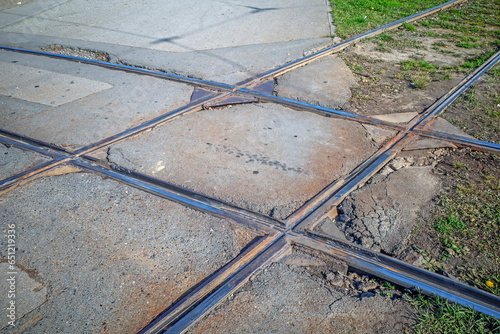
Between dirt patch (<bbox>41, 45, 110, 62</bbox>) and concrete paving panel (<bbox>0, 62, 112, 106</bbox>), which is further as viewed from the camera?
dirt patch (<bbox>41, 45, 110, 62</bbox>)

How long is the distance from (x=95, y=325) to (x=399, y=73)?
4.58m

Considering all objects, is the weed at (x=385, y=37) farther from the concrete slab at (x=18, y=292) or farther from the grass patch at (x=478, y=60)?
the concrete slab at (x=18, y=292)

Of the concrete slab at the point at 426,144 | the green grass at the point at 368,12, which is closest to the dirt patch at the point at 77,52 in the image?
the green grass at the point at 368,12

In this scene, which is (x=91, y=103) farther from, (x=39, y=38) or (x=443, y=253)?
(x=443, y=253)

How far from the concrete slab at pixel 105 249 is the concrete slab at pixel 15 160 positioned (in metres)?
0.28

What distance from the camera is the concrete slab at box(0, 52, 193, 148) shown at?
3.81 m

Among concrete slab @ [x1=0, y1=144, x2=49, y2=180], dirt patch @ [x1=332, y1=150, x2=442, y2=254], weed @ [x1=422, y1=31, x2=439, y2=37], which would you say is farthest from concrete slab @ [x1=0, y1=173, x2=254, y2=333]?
weed @ [x1=422, y1=31, x2=439, y2=37]

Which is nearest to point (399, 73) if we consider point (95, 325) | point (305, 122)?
point (305, 122)

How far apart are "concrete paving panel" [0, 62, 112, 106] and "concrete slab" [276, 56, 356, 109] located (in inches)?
88.0

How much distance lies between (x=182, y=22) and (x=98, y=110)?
403cm

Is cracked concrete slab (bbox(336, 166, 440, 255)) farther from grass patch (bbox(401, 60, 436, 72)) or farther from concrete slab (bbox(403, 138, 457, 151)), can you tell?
grass patch (bbox(401, 60, 436, 72))

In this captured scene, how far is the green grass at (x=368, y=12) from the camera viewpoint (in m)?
6.88

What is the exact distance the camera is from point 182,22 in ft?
24.9

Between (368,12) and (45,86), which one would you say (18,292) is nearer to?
(45,86)
